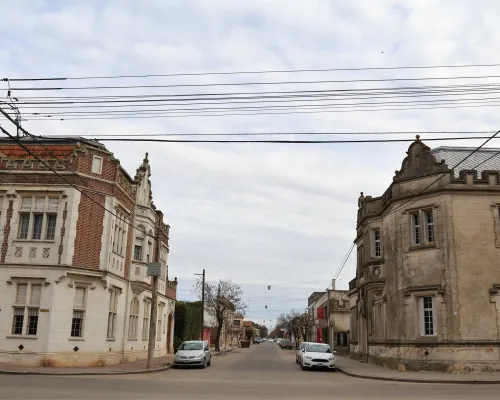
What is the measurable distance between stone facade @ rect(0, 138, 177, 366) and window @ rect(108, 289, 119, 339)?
5cm

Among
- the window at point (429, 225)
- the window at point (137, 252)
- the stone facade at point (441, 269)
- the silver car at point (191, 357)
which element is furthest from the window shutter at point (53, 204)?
the window at point (429, 225)

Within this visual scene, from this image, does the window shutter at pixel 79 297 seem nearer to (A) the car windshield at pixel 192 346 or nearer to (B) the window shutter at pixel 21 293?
(B) the window shutter at pixel 21 293

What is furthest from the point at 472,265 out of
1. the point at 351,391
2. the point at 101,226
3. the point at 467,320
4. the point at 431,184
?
the point at 101,226

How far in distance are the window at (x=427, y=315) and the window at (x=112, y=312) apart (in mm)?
16008

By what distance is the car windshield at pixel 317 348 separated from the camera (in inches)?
1159

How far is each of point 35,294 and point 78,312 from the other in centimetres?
217

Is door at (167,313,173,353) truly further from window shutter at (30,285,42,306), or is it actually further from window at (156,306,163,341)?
window shutter at (30,285,42,306)

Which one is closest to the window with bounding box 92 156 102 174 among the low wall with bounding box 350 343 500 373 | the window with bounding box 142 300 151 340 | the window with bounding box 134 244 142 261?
the window with bounding box 134 244 142 261

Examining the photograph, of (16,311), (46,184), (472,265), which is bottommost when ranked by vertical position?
(16,311)

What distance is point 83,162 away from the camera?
83.9ft

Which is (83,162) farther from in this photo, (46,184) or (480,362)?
(480,362)

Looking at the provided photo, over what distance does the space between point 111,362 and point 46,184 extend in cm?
966

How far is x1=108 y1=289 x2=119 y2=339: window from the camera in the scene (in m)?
26.8

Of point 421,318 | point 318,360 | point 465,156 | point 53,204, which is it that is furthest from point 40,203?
point 465,156
